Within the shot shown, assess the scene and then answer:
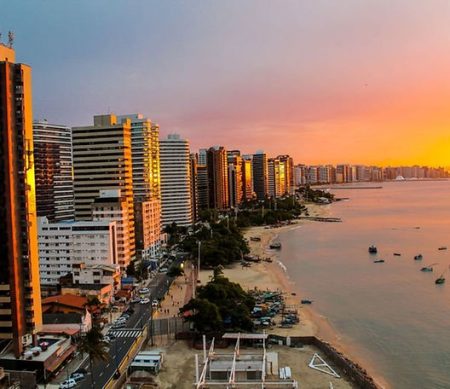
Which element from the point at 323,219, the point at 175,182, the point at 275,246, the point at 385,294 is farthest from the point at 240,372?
the point at 323,219

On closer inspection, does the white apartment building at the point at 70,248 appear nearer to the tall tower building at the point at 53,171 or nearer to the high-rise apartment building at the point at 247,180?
the tall tower building at the point at 53,171

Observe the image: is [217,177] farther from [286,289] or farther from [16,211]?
[16,211]

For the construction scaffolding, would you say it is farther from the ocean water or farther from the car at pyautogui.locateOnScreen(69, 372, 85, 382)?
the ocean water

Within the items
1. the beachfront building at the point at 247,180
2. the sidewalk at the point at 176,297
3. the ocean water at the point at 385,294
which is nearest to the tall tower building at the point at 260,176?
the beachfront building at the point at 247,180

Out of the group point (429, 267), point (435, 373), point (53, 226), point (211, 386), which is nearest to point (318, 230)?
point (429, 267)

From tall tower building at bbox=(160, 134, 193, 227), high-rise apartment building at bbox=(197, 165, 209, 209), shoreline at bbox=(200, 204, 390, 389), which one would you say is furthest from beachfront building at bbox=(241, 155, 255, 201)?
shoreline at bbox=(200, 204, 390, 389)
